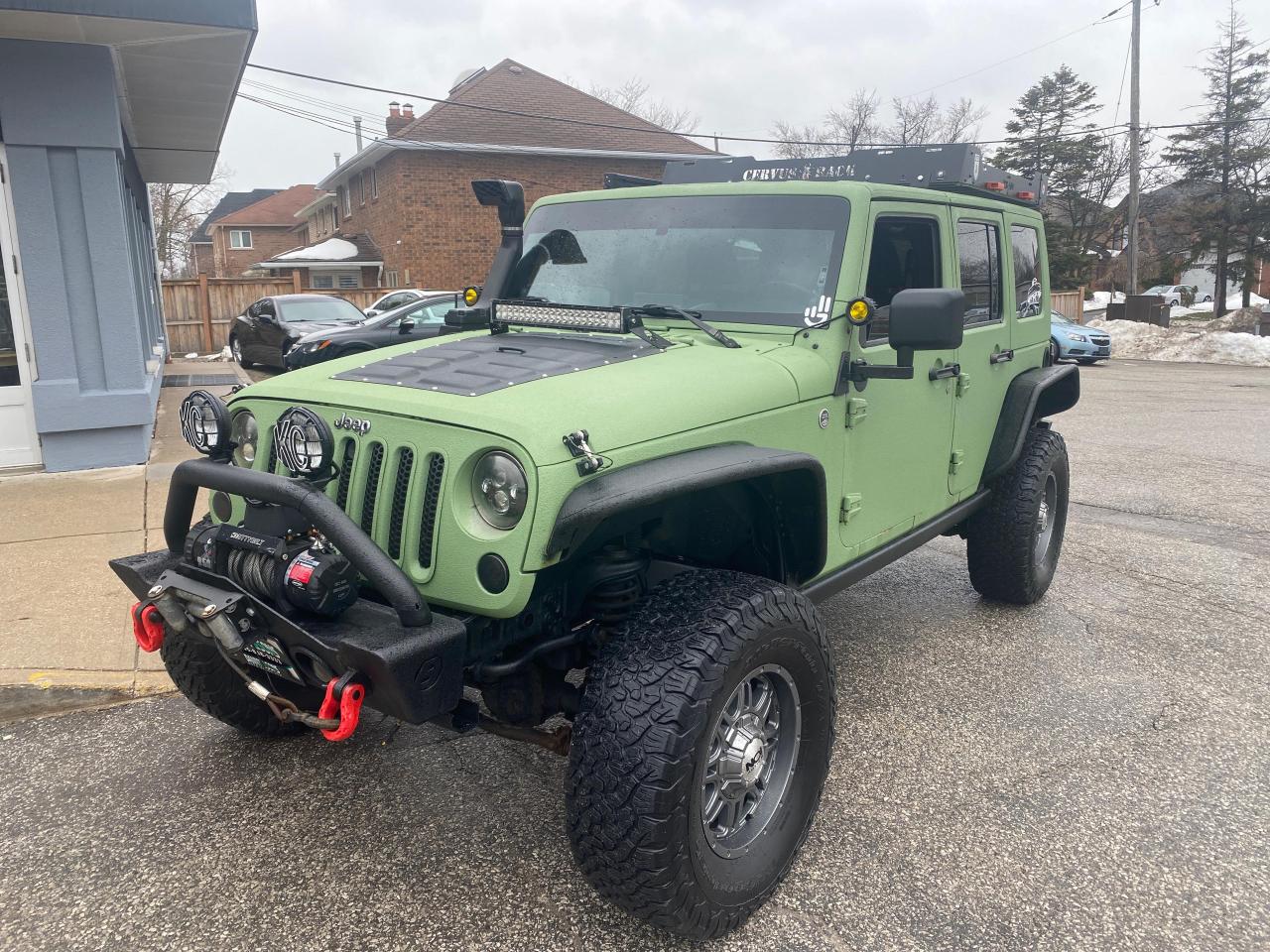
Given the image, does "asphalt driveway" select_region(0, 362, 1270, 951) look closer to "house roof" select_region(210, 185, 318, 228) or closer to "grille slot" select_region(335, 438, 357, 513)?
"grille slot" select_region(335, 438, 357, 513)

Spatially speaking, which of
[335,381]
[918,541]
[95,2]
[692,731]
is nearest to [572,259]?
[335,381]

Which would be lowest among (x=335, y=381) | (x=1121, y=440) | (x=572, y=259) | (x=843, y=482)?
(x=1121, y=440)

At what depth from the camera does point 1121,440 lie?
10.8 metres

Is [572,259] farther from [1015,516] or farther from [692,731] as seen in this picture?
[1015,516]

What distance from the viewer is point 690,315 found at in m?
3.41

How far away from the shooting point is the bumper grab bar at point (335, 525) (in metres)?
2.26

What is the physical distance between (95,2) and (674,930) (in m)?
7.15

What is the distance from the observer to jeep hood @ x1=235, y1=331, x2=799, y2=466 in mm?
2479

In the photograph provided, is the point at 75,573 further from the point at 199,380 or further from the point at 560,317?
the point at 199,380

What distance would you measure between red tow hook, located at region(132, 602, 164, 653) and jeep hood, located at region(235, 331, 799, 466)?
2.27 feet

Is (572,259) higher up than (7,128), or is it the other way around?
(7,128)

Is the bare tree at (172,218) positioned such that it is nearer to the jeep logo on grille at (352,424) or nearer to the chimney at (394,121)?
the chimney at (394,121)

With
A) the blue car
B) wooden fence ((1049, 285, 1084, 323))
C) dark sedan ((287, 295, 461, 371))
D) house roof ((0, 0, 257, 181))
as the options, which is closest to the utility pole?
wooden fence ((1049, 285, 1084, 323))

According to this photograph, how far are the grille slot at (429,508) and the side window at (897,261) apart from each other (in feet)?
5.61
